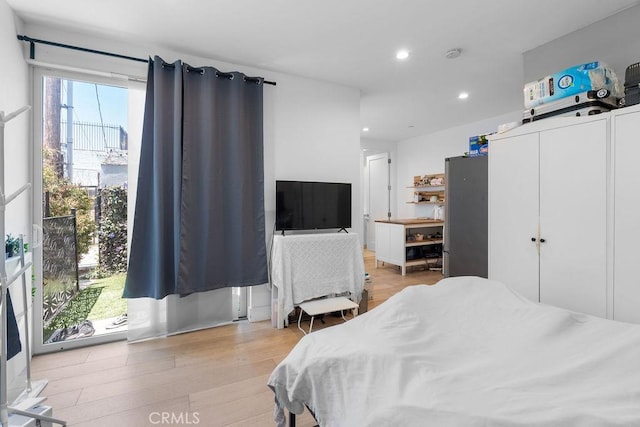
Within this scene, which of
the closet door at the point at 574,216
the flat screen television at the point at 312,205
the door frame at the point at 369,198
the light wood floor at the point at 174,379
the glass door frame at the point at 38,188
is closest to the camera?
the light wood floor at the point at 174,379

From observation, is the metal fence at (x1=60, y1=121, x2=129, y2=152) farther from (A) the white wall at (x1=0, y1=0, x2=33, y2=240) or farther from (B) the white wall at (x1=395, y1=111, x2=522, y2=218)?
(B) the white wall at (x1=395, y1=111, x2=522, y2=218)

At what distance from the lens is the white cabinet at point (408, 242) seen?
492cm

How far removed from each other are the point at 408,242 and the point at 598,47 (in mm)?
3339

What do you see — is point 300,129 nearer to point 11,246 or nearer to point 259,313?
point 259,313

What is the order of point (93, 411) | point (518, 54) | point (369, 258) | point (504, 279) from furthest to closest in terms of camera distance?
1. point (369, 258)
2. point (518, 54)
3. point (504, 279)
4. point (93, 411)

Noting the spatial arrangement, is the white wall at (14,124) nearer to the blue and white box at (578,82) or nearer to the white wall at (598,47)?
the blue and white box at (578,82)

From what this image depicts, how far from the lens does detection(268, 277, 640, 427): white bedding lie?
0.82 metres

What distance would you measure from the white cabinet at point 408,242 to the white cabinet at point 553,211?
2348mm

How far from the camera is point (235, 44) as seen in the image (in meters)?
2.58

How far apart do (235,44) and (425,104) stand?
8.91 ft

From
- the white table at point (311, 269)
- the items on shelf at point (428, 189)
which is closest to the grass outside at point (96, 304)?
the white table at point (311, 269)

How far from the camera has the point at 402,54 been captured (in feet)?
8.92

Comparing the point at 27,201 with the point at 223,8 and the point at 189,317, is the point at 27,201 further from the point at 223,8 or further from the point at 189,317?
the point at 223,8

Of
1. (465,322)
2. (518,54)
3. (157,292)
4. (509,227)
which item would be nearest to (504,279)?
(509,227)
